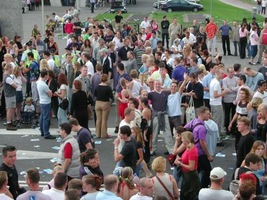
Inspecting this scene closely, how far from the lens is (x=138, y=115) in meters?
13.4

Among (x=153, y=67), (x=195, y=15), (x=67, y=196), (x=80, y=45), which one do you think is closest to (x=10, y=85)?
(x=153, y=67)

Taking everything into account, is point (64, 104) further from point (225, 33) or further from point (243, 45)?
point (225, 33)

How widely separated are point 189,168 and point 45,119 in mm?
6308

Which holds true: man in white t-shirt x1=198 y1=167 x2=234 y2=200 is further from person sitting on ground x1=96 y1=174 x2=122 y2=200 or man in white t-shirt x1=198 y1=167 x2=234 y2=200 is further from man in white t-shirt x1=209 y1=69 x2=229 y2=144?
man in white t-shirt x1=209 y1=69 x2=229 y2=144

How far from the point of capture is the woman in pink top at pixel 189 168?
10969 millimetres

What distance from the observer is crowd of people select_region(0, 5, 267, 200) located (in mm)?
9594

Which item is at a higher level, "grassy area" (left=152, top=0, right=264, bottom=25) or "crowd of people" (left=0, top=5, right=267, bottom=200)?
"crowd of people" (left=0, top=5, right=267, bottom=200)

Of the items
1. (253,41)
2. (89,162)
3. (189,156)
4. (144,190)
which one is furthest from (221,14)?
(144,190)

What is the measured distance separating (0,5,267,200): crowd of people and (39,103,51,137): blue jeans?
3 centimetres

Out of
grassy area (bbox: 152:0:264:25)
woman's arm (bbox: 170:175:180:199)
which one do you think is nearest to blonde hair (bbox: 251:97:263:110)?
woman's arm (bbox: 170:175:180:199)

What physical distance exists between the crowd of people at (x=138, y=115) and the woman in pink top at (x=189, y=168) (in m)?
0.02

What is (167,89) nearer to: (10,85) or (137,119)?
(137,119)

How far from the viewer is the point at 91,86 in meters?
17.0

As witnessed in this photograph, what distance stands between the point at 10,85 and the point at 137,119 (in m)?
4.91
